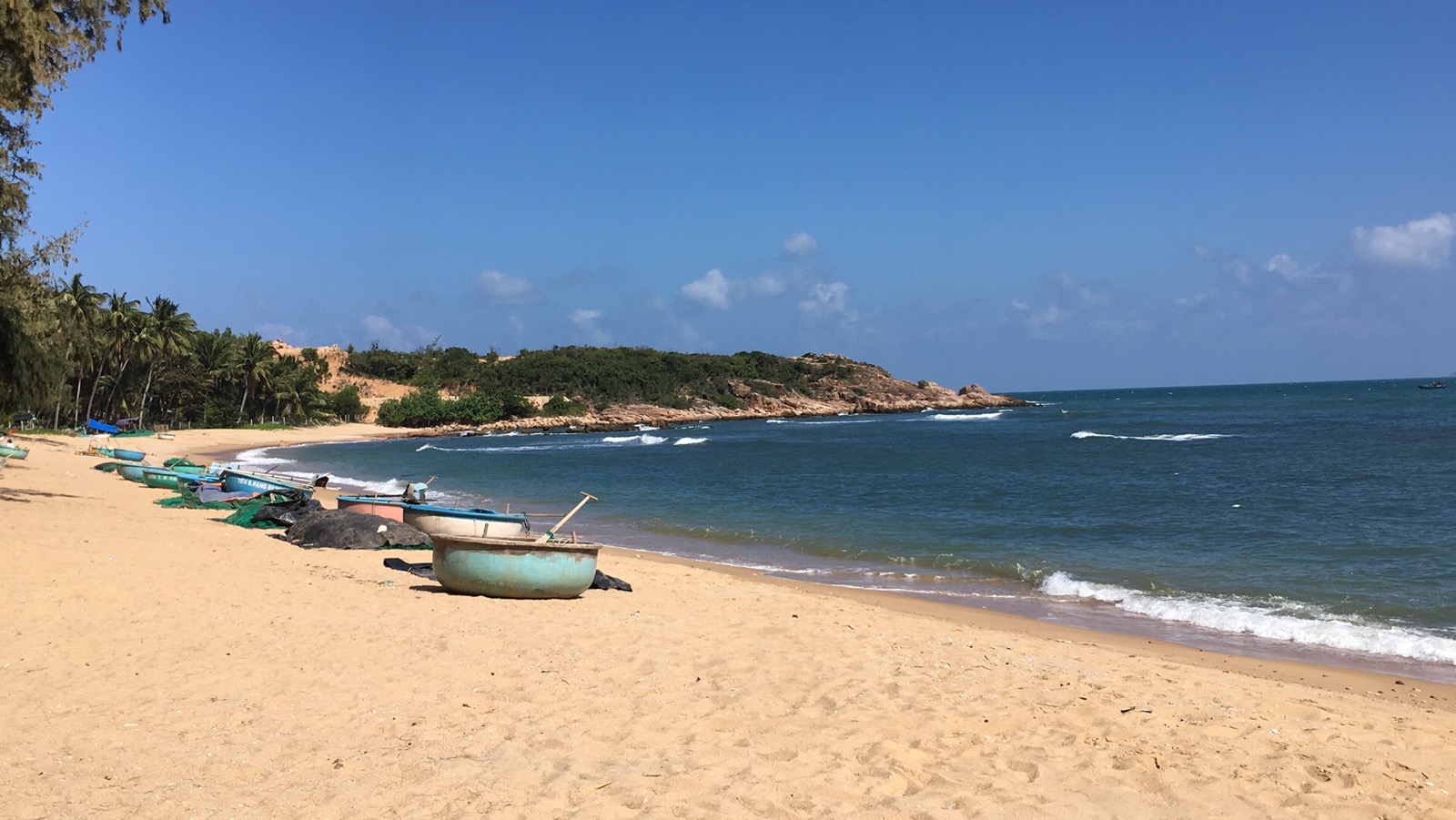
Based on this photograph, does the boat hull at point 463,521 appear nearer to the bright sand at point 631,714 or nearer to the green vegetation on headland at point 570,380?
the bright sand at point 631,714

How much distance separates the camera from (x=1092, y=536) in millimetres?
18797

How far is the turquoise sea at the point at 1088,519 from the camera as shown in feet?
40.3

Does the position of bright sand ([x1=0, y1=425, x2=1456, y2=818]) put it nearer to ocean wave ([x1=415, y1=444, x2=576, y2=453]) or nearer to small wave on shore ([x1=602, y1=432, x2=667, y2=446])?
ocean wave ([x1=415, y1=444, x2=576, y2=453])

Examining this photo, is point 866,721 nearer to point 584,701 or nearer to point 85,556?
point 584,701

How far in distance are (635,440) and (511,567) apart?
5436cm

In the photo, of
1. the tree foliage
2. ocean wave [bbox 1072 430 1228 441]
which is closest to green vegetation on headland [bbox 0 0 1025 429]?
the tree foliage

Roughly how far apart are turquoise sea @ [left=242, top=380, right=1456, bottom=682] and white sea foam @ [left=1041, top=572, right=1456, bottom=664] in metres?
0.04

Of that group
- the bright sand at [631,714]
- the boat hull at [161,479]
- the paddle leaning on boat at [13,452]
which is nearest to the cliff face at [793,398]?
the paddle leaning on boat at [13,452]

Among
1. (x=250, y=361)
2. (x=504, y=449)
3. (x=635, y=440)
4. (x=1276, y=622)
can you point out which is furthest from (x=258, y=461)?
(x=1276, y=622)

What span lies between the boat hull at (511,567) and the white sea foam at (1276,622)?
→ 7.68m

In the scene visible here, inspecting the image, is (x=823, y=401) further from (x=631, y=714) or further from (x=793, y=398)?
(x=631, y=714)

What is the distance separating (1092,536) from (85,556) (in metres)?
17.4

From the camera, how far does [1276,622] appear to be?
11555 millimetres

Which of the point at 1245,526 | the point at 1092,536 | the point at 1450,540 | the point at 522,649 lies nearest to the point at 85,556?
the point at 522,649
